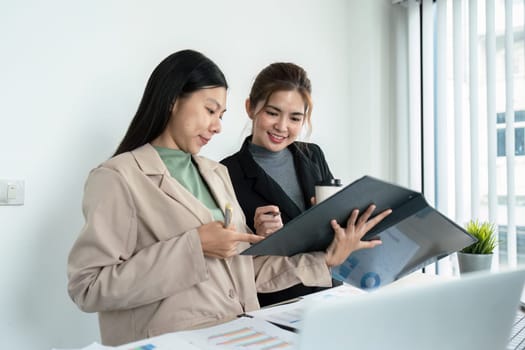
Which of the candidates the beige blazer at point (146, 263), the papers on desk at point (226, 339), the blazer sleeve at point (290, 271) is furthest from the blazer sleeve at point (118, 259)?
the blazer sleeve at point (290, 271)

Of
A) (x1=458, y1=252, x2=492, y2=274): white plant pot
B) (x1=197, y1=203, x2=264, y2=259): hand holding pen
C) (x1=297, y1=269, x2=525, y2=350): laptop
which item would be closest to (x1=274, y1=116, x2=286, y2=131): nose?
(x1=197, y1=203, x2=264, y2=259): hand holding pen

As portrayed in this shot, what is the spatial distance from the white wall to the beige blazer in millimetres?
590

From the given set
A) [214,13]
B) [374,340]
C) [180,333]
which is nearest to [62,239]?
[180,333]

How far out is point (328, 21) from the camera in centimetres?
280

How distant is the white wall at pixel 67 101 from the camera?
1504 mm

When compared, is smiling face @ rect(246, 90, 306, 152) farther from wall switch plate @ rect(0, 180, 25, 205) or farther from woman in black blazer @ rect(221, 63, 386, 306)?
wall switch plate @ rect(0, 180, 25, 205)

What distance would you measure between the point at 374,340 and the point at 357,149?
2485mm

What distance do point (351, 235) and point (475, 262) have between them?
674 mm

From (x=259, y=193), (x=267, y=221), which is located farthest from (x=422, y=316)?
(x=259, y=193)

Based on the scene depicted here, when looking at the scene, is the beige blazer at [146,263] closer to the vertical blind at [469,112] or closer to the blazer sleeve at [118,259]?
the blazer sleeve at [118,259]

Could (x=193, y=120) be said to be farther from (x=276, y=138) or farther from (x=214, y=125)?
(x=276, y=138)

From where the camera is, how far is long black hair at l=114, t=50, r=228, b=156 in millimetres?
1190

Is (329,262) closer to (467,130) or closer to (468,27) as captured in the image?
(467,130)

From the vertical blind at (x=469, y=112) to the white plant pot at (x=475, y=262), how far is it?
0.87 meters
